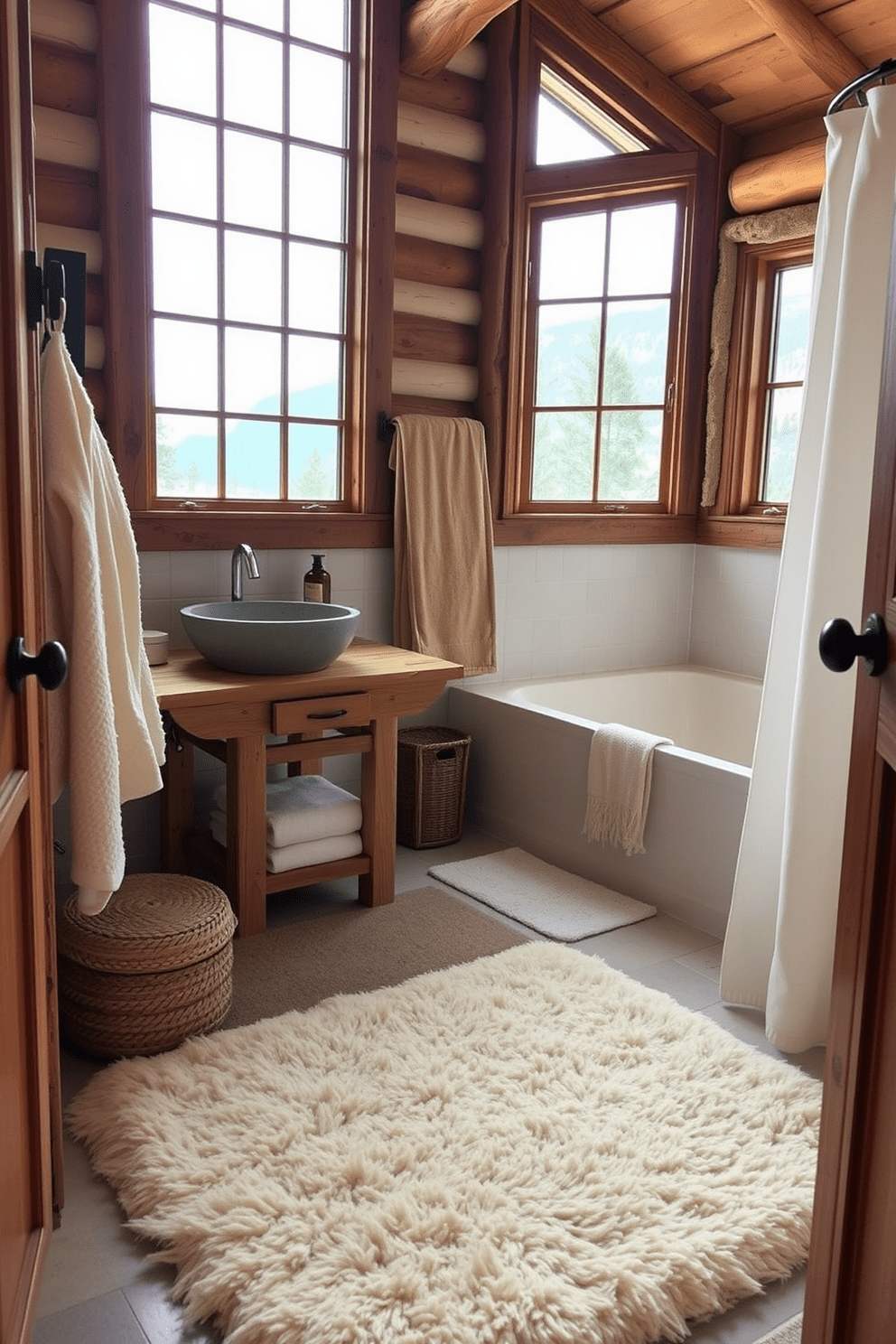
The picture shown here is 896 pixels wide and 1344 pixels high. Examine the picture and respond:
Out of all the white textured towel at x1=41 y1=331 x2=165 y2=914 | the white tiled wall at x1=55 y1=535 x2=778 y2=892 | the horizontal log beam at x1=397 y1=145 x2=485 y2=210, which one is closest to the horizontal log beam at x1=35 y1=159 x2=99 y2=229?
the white tiled wall at x1=55 y1=535 x2=778 y2=892

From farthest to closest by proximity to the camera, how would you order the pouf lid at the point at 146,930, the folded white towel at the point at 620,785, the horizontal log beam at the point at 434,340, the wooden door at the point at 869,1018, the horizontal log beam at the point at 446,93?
the horizontal log beam at the point at 434,340
the horizontal log beam at the point at 446,93
the folded white towel at the point at 620,785
the pouf lid at the point at 146,930
the wooden door at the point at 869,1018

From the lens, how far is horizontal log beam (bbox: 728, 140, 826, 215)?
3.74 m

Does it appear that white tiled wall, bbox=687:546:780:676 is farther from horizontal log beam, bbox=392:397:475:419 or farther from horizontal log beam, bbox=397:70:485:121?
horizontal log beam, bbox=397:70:485:121

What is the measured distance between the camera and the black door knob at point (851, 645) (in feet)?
3.50

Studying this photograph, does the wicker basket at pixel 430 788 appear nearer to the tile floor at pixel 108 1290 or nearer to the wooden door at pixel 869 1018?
the tile floor at pixel 108 1290

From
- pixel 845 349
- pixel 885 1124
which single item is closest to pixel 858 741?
pixel 885 1124

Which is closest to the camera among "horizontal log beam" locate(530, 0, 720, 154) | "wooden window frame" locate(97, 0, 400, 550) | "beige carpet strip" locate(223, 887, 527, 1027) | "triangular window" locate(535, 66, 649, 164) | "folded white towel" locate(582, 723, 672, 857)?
"beige carpet strip" locate(223, 887, 527, 1027)

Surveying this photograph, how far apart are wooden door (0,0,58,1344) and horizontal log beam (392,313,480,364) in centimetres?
223

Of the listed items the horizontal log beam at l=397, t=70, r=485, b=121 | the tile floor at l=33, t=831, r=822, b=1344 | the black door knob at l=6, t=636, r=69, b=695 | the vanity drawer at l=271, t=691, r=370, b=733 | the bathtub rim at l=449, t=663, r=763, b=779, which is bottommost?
the tile floor at l=33, t=831, r=822, b=1344

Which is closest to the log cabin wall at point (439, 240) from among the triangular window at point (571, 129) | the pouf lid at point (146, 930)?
the triangular window at point (571, 129)

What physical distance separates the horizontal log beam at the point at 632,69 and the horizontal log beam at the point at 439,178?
587mm

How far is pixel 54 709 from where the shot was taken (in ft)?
6.04

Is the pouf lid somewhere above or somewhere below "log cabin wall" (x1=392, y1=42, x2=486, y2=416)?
below

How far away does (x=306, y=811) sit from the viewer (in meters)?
2.96
